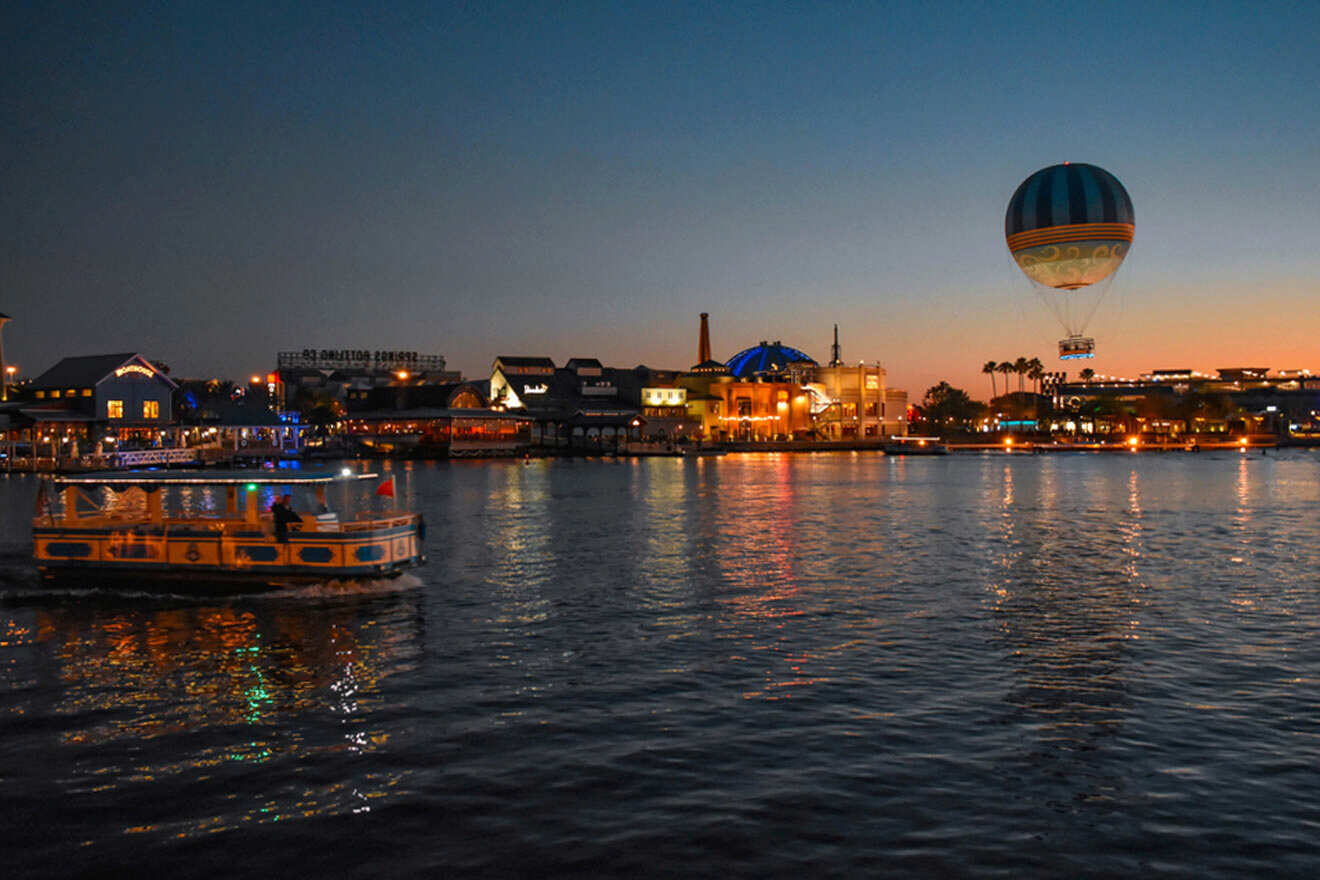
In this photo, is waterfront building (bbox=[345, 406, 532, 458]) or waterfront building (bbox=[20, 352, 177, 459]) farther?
waterfront building (bbox=[345, 406, 532, 458])

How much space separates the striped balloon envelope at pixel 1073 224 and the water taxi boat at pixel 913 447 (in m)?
99.2

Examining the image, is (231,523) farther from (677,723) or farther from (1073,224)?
(1073,224)

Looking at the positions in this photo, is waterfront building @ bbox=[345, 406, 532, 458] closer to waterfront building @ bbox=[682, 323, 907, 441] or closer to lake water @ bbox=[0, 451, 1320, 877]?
waterfront building @ bbox=[682, 323, 907, 441]

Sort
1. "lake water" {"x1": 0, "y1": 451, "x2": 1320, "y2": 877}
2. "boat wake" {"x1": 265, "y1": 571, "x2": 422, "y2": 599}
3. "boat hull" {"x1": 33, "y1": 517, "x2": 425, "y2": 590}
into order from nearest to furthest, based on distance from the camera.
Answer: "lake water" {"x1": 0, "y1": 451, "x2": 1320, "y2": 877} → "boat hull" {"x1": 33, "y1": 517, "x2": 425, "y2": 590} → "boat wake" {"x1": 265, "y1": 571, "x2": 422, "y2": 599}

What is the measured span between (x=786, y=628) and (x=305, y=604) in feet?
39.9

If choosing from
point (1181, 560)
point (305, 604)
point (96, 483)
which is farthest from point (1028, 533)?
point (96, 483)

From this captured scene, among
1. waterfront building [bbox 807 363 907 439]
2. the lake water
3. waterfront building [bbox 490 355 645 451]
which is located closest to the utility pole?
waterfront building [bbox 490 355 645 451]

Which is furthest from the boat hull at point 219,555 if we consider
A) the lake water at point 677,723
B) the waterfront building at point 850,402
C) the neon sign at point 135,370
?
the waterfront building at point 850,402

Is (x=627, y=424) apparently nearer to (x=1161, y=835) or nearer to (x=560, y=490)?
(x=560, y=490)

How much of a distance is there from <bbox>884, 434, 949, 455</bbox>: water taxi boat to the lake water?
A: 454 ft

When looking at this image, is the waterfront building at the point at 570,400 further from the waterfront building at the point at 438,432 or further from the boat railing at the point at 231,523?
the boat railing at the point at 231,523

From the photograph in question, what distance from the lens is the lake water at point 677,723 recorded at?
10.3 metres

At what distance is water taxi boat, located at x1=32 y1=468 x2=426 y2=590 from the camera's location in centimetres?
2494

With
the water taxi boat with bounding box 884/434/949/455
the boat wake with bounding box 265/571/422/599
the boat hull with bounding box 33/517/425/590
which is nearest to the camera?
the boat hull with bounding box 33/517/425/590
